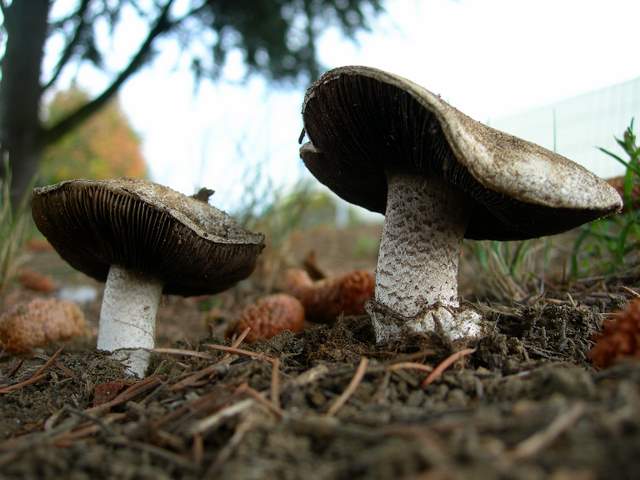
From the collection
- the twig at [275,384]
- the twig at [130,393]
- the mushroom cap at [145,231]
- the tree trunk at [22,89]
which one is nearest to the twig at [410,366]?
the twig at [275,384]

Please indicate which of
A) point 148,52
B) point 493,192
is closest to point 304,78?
point 148,52

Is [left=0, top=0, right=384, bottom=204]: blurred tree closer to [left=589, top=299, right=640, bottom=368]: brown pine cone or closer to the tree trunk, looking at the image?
the tree trunk

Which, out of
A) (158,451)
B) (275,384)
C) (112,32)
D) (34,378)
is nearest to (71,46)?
(112,32)

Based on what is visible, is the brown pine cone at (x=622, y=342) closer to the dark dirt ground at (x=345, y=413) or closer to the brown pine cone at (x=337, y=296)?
the dark dirt ground at (x=345, y=413)

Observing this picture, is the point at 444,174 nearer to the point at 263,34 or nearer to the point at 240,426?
the point at 240,426

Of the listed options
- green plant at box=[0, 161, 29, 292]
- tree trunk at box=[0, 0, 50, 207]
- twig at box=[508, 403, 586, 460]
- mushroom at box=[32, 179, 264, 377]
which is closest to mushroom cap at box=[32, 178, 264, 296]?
mushroom at box=[32, 179, 264, 377]

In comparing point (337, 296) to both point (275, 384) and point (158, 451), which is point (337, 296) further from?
point (158, 451)
